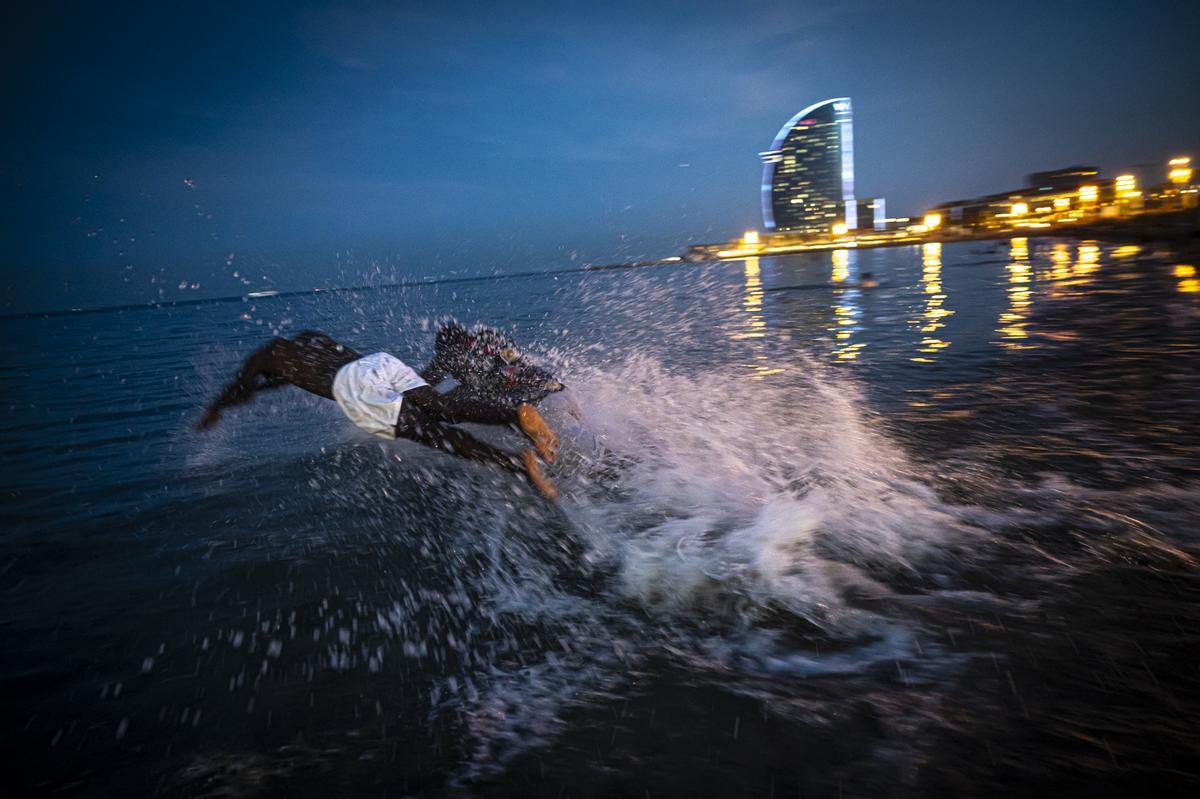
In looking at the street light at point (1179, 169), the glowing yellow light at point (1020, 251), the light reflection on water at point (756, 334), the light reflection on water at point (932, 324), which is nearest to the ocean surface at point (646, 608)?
the light reflection on water at point (932, 324)

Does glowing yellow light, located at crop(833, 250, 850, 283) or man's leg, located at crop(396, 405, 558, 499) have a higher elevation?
glowing yellow light, located at crop(833, 250, 850, 283)

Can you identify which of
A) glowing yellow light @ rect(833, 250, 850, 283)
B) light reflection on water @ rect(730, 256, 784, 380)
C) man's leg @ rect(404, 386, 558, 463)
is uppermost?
glowing yellow light @ rect(833, 250, 850, 283)

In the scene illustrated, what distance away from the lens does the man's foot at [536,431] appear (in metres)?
4.52

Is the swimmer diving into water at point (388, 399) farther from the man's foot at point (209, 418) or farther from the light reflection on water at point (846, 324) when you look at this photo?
the light reflection on water at point (846, 324)

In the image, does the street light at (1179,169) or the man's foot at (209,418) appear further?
the street light at (1179,169)

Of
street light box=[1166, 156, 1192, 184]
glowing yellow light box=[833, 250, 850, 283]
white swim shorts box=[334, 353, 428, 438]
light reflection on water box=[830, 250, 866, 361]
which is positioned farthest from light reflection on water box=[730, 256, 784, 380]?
street light box=[1166, 156, 1192, 184]

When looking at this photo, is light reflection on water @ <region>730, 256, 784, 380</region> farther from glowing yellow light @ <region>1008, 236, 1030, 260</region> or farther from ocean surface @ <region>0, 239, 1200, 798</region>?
glowing yellow light @ <region>1008, 236, 1030, 260</region>

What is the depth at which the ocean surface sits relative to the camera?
2016 mm

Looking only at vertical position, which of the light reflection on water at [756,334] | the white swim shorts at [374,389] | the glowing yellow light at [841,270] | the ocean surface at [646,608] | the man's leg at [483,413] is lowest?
the ocean surface at [646,608]

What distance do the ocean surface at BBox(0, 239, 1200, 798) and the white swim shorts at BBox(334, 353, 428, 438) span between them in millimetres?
756

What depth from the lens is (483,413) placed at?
4734mm

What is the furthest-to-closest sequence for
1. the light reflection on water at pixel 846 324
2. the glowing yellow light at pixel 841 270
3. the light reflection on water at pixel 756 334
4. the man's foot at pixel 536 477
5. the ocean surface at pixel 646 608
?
the glowing yellow light at pixel 841 270, the light reflection on water at pixel 846 324, the light reflection on water at pixel 756 334, the man's foot at pixel 536 477, the ocean surface at pixel 646 608

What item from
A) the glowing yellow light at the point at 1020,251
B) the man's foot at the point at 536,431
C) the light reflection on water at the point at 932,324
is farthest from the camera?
the glowing yellow light at the point at 1020,251

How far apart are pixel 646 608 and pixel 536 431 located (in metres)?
1.92
